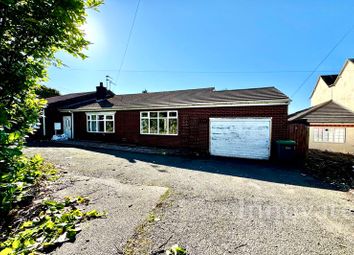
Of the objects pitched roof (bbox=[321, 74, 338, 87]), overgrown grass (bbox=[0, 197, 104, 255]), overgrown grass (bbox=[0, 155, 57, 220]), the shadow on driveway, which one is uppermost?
pitched roof (bbox=[321, 74, 338, 87])

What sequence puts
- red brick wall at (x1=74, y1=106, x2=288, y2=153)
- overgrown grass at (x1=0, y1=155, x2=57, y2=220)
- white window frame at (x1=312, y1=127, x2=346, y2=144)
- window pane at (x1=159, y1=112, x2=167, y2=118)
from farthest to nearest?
white window frame at (x1=312, y1=127, x2=346, y2=144)
window pane at (x1=159, y1=112, x2=167, y2=118)
red brick wall at (x1=74, y1=106, x2=288, y2=153)
overgrown grass at (x1=0, y1=155, x2=57, y2=220)

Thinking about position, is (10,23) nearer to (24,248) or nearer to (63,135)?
(24,248)

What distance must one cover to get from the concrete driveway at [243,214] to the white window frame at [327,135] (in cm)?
1105

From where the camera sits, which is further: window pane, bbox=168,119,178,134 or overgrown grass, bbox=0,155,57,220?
window pane, bbox=168,119,178,134

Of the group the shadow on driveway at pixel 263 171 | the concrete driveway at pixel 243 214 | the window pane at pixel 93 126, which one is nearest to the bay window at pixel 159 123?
the shadow on driveway at pixel 263 171

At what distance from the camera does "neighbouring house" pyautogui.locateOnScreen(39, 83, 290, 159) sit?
955cm

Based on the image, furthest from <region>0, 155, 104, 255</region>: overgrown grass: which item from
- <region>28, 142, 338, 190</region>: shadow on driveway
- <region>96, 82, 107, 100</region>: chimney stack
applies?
<region>96, 82, 107, 100</region>: chimney stack

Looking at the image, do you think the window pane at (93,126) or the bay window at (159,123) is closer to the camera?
the bay window at (159,123)

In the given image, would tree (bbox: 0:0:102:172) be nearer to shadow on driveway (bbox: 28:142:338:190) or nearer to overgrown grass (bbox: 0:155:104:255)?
overgrown grass (bbox: 0:155:104:255)

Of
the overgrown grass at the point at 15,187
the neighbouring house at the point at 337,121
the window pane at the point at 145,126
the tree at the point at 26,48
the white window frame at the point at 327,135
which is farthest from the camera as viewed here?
the white window frame at the point at 327,135

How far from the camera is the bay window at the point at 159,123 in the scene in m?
12.1

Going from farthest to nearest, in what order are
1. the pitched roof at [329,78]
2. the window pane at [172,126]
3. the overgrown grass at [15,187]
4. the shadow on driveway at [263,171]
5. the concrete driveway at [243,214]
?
the pitched roof at [329,78]
the window pane at [172,126]
the shadow on driveway at [263,171]
the overgrown grass at [15,187]
the concrete driveway at [243,214]

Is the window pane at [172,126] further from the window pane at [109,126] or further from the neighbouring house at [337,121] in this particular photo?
the neighbouring house at [337,121]

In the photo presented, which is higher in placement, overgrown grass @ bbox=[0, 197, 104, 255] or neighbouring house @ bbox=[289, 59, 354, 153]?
neighbouring house @ bbox=[289, 59, 354, 153]
